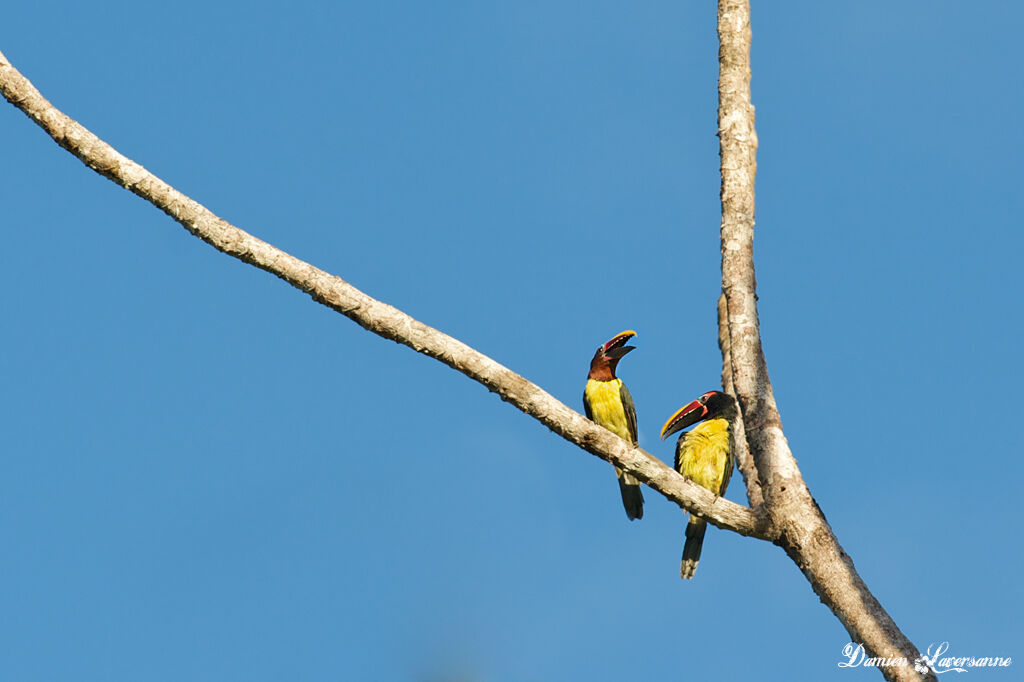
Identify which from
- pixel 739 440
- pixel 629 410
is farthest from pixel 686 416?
pixel 739 440

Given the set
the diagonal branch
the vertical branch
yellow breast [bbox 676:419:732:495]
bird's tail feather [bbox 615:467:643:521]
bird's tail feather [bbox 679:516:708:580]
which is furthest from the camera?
bird's tail feather [bbox 615:467:643:521]

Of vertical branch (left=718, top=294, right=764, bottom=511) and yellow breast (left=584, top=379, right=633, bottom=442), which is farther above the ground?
yellow breast (left=584, top=379, right=633, bottom=442)

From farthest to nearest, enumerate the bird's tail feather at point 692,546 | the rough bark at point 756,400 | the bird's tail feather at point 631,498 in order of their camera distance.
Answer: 1. the bird's tail feather at point 631,498
2. the bird's tail feather at point 692,546
3. the rough bark at point 756,400

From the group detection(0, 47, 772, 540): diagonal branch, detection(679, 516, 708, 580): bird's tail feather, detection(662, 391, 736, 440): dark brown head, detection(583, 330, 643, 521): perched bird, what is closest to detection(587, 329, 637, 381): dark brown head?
detection(583, 330, 643, 521): perched bird

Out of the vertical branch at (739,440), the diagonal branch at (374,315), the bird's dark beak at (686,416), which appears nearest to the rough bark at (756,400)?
the vertical branch at (739,440)

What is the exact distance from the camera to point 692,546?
9977 mm

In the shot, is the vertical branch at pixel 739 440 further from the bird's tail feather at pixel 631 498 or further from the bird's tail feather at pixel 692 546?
the bird's tail feather at pixel 631 498

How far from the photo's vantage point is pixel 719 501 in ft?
22.2

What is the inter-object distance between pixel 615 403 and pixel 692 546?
2069 millimetres

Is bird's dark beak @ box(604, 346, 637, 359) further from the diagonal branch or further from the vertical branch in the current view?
the diagonal branch

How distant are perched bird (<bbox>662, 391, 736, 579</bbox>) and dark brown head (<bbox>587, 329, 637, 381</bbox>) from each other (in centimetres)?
110

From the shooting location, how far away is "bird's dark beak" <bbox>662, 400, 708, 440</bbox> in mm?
10648

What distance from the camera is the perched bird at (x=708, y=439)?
10.6m

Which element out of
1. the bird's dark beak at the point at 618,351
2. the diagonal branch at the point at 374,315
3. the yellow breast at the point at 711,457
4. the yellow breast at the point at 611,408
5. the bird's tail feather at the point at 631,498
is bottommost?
the diagonal branch at the point at 374,315
